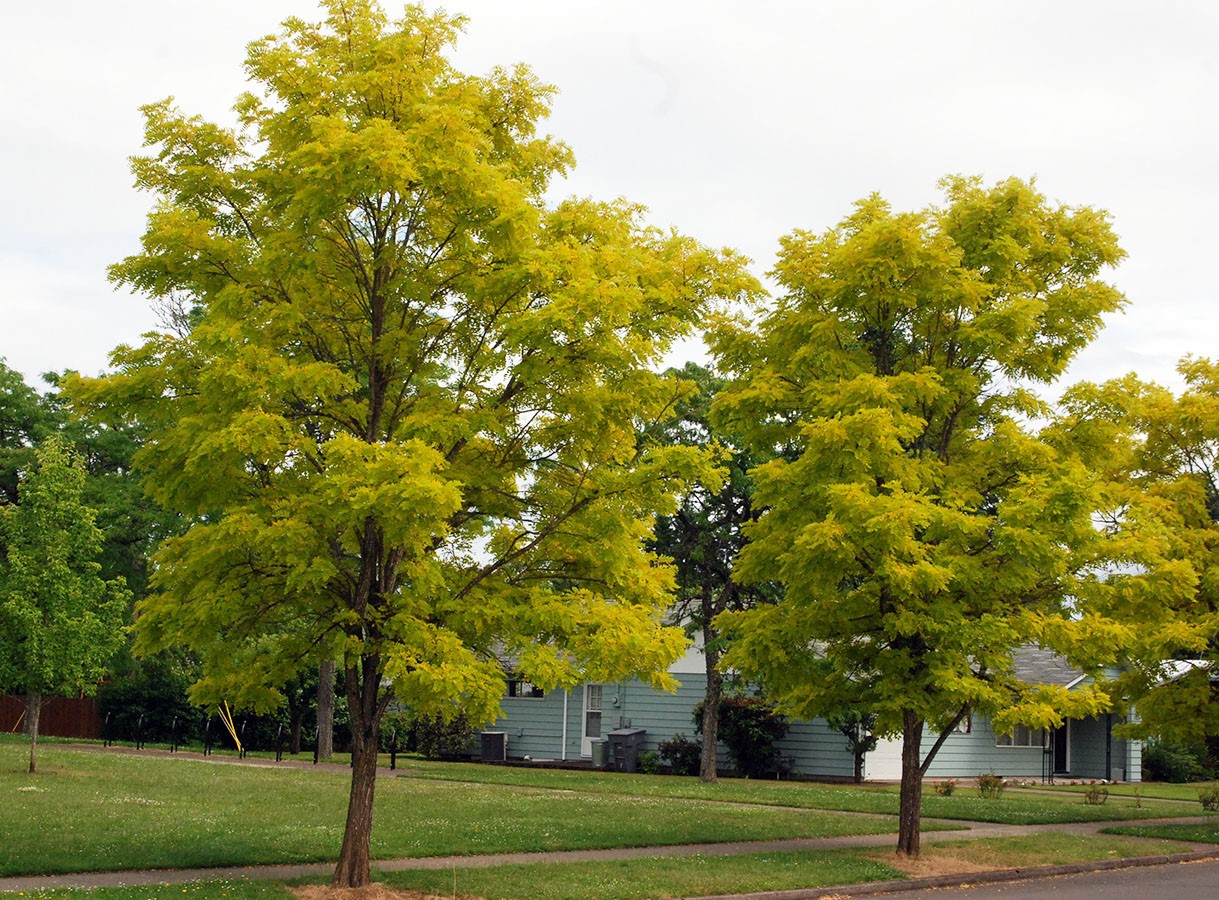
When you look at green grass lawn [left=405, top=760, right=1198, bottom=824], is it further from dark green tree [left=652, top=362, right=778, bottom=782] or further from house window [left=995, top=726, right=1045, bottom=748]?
house window [left=995, top=726, right=1045, bottom=748]

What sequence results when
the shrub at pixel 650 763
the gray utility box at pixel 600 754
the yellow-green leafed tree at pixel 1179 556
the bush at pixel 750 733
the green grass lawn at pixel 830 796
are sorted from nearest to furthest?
1. the yellow-green leafed tree at pixel 1179 556
2. the green grass lawn at pixel 830 796
3. the bush at pixel 750 733
4. the shrub at pixel 650 763
5. the gray utility box at pixel 600 754

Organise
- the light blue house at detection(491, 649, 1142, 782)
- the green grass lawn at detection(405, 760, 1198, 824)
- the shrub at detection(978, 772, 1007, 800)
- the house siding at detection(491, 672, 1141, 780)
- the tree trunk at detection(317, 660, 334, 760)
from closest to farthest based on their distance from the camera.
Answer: the green grass lawn at detection(405, 760, 1198, 824) < the shrub at detection(978, 772, 1007, 800) < the tree trunk at detection(317, 660, 334, 760) < the house siding at detection(491, 672, 1141, 780) < the light blue house at detection(491, 649, 1142, 782)

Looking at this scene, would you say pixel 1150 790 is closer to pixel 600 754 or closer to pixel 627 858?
pixel 600 754

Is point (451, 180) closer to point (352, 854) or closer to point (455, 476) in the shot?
point (455, 476)

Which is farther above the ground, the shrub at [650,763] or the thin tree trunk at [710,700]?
the thin tree trunk at [710,700]

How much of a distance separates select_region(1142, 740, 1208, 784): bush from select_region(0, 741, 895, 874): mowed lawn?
24020mm

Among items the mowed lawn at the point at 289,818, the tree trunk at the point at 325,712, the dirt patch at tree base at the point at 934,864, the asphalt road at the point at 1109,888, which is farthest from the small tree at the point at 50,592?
the asphalt road at the point at 1109,888

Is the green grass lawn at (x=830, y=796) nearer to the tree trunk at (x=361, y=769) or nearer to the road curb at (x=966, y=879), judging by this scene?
the road curb at (x=966, y=879)

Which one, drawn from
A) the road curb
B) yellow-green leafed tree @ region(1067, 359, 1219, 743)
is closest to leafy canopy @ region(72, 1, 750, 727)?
the road curb

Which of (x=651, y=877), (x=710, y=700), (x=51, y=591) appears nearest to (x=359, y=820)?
(x=651, y=877)

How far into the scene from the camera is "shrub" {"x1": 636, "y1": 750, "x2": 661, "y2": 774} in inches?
1415

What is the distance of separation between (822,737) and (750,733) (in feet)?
6.74

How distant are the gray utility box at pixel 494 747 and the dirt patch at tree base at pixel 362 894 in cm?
2602

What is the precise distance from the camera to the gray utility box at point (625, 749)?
3641 cm
